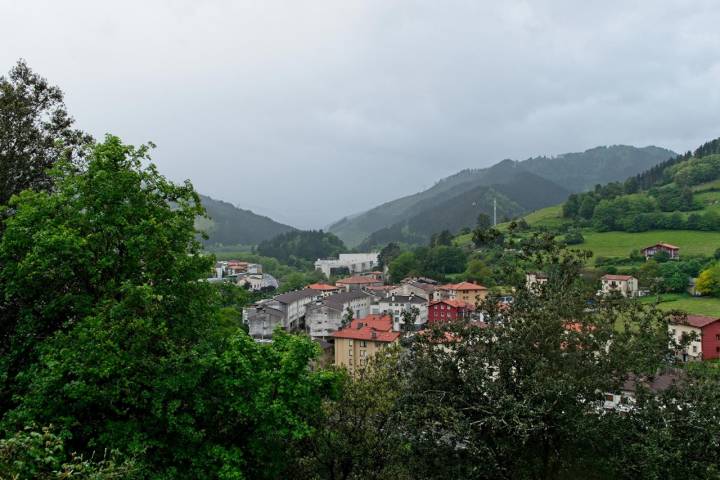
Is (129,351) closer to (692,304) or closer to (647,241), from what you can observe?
(692,304)

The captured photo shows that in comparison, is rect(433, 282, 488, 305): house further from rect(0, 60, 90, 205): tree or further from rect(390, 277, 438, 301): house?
rect(0, 60, 90, 205): tree

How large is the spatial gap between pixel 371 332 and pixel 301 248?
424 feet

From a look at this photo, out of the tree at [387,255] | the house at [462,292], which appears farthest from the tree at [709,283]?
the tree at [387,255]

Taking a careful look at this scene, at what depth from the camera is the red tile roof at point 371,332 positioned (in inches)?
1797

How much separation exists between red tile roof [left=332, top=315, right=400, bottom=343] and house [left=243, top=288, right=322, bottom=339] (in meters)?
12.4

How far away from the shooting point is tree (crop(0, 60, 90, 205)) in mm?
14250

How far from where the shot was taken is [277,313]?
6606cm

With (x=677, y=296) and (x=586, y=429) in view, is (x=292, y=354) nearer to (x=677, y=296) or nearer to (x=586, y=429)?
(x=586, y=429)

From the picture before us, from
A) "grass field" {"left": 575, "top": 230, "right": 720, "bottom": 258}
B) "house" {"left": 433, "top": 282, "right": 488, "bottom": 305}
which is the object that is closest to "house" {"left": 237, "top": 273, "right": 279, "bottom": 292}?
"house" {"left": 433, "top": 282, "right": 488, "bottom": 305}

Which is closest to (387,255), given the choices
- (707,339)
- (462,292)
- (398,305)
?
(462,292)

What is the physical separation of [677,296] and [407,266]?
4905 cm

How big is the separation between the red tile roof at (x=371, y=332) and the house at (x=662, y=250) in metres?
54.0

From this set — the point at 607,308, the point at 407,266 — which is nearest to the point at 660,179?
the point at 407,266

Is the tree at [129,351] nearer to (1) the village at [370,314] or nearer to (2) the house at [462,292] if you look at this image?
(1) the village at [370,314]
